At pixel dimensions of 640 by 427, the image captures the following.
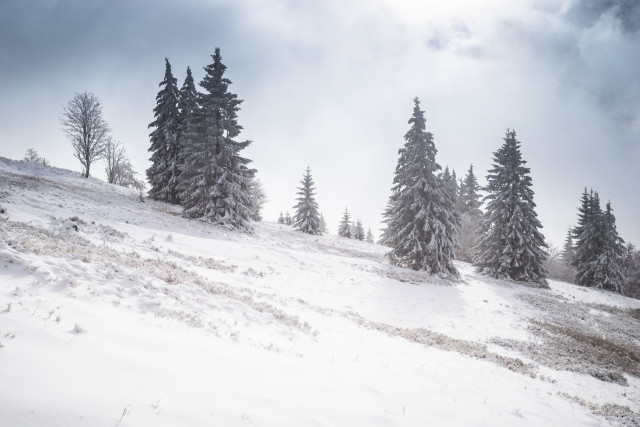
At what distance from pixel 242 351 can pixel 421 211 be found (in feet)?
61.8

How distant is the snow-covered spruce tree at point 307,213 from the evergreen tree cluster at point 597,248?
105 feet

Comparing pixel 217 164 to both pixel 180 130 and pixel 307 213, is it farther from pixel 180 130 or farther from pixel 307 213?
pixel 307 213

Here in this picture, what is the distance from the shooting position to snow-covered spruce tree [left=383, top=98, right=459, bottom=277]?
21547 millimetres

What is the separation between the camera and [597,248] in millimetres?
34031

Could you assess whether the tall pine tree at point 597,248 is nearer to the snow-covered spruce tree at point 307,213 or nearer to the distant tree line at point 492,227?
the distant tree line at point 492,227

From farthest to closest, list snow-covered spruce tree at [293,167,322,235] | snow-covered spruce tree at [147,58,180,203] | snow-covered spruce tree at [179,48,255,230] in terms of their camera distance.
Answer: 1. snow-covered spruce tree at [293,167,322,235]
2. snow-covered spruce tree at [147,58,180,203]
3. snow-covered spruce tree at [179,48,255,230]

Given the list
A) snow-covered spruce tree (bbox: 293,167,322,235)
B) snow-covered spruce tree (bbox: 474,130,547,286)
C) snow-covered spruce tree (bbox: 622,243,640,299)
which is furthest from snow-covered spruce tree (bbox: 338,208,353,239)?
snow-covered spruce tree (bbox: 622,243,640,299)

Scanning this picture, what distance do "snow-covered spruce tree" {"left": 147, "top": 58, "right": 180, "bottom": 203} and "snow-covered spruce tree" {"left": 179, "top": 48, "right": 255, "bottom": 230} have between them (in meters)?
4.62

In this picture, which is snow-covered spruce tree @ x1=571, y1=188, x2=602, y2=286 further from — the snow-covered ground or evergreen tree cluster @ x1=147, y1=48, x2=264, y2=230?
evergreen tree cluster @ x1=147, y1=48, x2=264, y2=230

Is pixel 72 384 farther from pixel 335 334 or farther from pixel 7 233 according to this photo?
pixel 7 233

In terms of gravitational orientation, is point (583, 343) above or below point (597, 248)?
below

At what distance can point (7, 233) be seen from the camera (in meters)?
7.16

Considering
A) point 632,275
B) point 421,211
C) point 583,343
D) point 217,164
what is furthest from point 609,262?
point 217,164

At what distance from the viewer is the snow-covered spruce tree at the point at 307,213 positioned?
4259 cm
